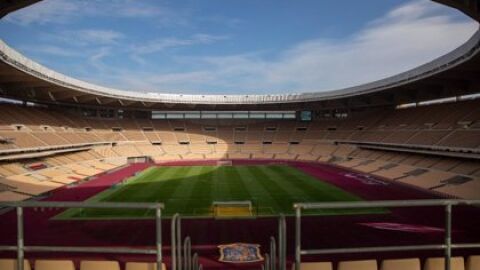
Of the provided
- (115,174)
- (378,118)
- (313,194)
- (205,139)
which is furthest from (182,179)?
(378,118)

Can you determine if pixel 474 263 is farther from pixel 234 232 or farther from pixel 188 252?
pixel 234 232

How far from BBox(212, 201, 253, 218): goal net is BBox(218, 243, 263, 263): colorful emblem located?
5233mm

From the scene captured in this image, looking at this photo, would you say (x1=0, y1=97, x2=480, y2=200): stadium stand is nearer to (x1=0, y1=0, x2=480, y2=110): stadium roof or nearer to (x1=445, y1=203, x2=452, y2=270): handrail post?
(x1=0, y1=0, x2=480, y2=110): stadium roof

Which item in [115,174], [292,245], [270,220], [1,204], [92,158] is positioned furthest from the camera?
[92,158]

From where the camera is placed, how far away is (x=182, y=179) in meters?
37.5

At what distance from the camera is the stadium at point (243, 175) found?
709 cm

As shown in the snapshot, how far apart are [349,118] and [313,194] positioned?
134ft

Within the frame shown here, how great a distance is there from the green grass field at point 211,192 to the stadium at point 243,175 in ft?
0.66

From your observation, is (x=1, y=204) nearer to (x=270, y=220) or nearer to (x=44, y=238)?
(x=44, y=238)

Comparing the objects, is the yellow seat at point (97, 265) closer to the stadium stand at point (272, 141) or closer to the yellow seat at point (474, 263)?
the yellow seat at point (474, 263)

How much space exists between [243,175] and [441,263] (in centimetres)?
3669

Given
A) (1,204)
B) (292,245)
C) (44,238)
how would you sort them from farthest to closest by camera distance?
1. (44,238)
2. (292,245)
3. (1,204)

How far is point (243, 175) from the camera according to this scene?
1615 inches

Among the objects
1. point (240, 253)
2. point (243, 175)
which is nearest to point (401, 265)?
point (240, 253)
